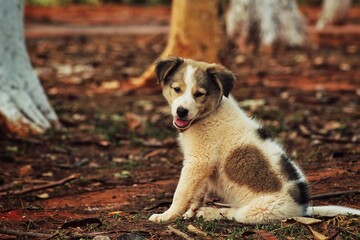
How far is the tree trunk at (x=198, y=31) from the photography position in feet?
45.7

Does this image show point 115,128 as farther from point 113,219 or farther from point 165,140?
point 113,219

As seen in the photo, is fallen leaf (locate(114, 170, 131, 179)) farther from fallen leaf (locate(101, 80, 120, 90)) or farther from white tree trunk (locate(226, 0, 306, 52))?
white tree trunk (locate(226, 0, 306, 52))

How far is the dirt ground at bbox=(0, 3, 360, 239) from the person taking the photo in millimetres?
6758

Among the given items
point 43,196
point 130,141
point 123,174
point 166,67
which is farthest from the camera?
point 130,141

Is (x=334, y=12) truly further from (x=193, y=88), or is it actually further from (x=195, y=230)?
(x=195, y=230)

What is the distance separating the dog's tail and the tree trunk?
793 centimetres

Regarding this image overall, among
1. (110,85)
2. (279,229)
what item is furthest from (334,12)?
(279,229)

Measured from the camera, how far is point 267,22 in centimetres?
2142

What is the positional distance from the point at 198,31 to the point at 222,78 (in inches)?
299

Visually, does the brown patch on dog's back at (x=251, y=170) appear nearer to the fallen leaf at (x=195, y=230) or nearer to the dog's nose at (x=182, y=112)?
the dog's nose at (x=182, y=112)

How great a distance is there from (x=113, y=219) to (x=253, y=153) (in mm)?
1286

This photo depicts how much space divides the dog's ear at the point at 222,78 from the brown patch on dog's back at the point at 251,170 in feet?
1.77

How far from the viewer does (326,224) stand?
19.2ft

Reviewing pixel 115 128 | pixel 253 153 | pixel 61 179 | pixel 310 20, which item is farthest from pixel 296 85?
pixel 310 20
